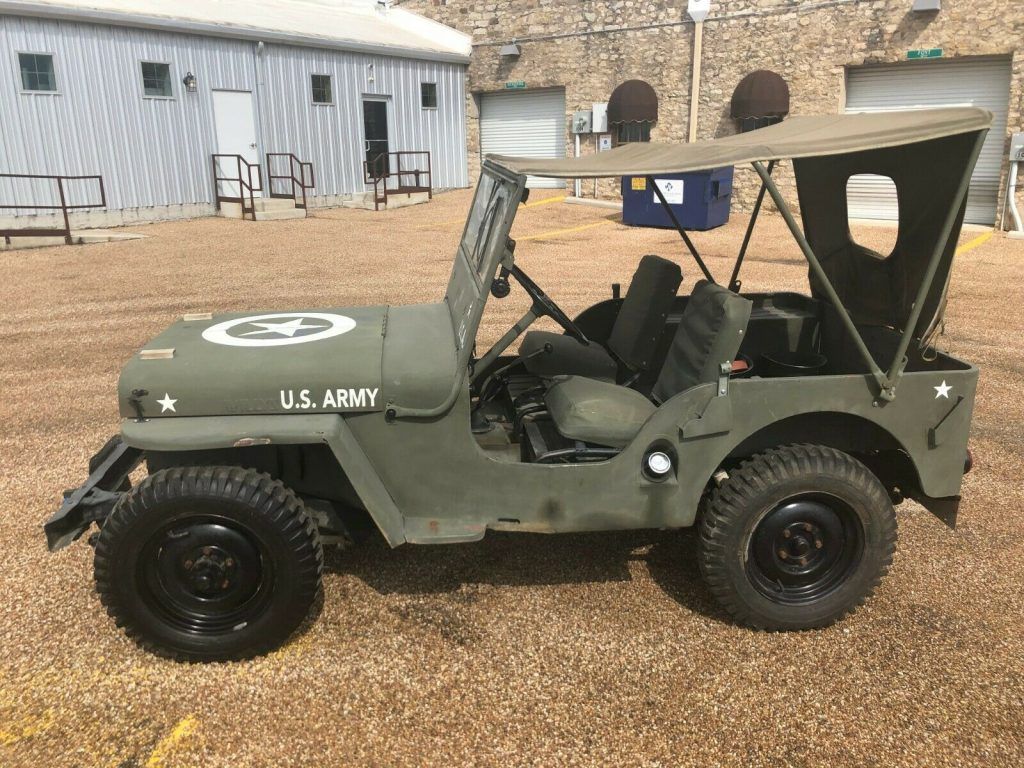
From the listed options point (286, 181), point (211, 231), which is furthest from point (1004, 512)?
point (286, 181)

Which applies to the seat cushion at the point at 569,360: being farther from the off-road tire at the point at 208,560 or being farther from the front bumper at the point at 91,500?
the front bumper at the point at 91,500

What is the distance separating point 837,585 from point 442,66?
844 inches

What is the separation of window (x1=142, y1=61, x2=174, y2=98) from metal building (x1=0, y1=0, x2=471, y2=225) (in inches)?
1.3

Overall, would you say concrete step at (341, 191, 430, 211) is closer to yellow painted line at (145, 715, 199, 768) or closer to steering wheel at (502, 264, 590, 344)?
steering wheel at (502, 264, 590, 344)

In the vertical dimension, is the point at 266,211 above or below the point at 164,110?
below

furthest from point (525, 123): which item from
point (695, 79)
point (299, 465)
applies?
point (299, 465)

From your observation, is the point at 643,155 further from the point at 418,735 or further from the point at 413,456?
the point at 418,735

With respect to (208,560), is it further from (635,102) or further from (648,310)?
(635,102)

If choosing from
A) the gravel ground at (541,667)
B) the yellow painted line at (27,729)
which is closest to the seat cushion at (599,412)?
the gravel ground at (541,667)

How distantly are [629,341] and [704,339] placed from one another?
2.66 feet

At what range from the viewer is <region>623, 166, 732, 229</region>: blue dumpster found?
14.8m

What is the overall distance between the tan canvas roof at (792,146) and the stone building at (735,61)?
15.6 metres

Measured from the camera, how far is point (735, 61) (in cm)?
1861

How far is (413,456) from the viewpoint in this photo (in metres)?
2.97
